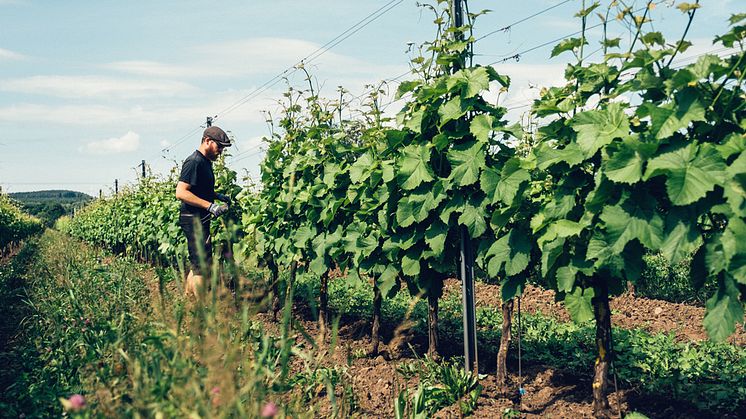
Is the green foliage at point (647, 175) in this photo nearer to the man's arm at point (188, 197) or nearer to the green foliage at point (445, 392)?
the green foliage at point (445, 392)

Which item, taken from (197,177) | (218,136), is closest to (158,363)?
(197,177)

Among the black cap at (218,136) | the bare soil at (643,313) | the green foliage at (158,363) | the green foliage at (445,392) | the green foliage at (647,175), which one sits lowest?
the bare soil at (643,313)

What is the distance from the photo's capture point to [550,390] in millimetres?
4547

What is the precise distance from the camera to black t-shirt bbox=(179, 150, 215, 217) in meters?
6.45

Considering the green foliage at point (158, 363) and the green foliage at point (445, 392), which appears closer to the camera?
the green foliage at point (158, 363)

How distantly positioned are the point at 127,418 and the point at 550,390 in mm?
3138

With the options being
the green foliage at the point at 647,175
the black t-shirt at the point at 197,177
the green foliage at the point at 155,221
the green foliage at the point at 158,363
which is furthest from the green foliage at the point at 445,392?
the black t-shirt at the point at 197,177

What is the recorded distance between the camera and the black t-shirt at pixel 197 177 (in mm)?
6453

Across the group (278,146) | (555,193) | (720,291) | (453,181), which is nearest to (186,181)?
(278,146)

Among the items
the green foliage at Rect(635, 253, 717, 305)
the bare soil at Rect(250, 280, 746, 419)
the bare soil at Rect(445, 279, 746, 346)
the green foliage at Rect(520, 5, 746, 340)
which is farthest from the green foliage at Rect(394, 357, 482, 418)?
the green foliage at Rect(635, 253, 717, 305)

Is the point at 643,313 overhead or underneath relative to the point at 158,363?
underneath

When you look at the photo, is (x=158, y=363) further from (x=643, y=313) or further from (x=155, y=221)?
(x=155, y=221)

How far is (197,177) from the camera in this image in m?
6.50

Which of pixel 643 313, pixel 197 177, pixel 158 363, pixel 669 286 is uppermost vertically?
pixel 197 177
